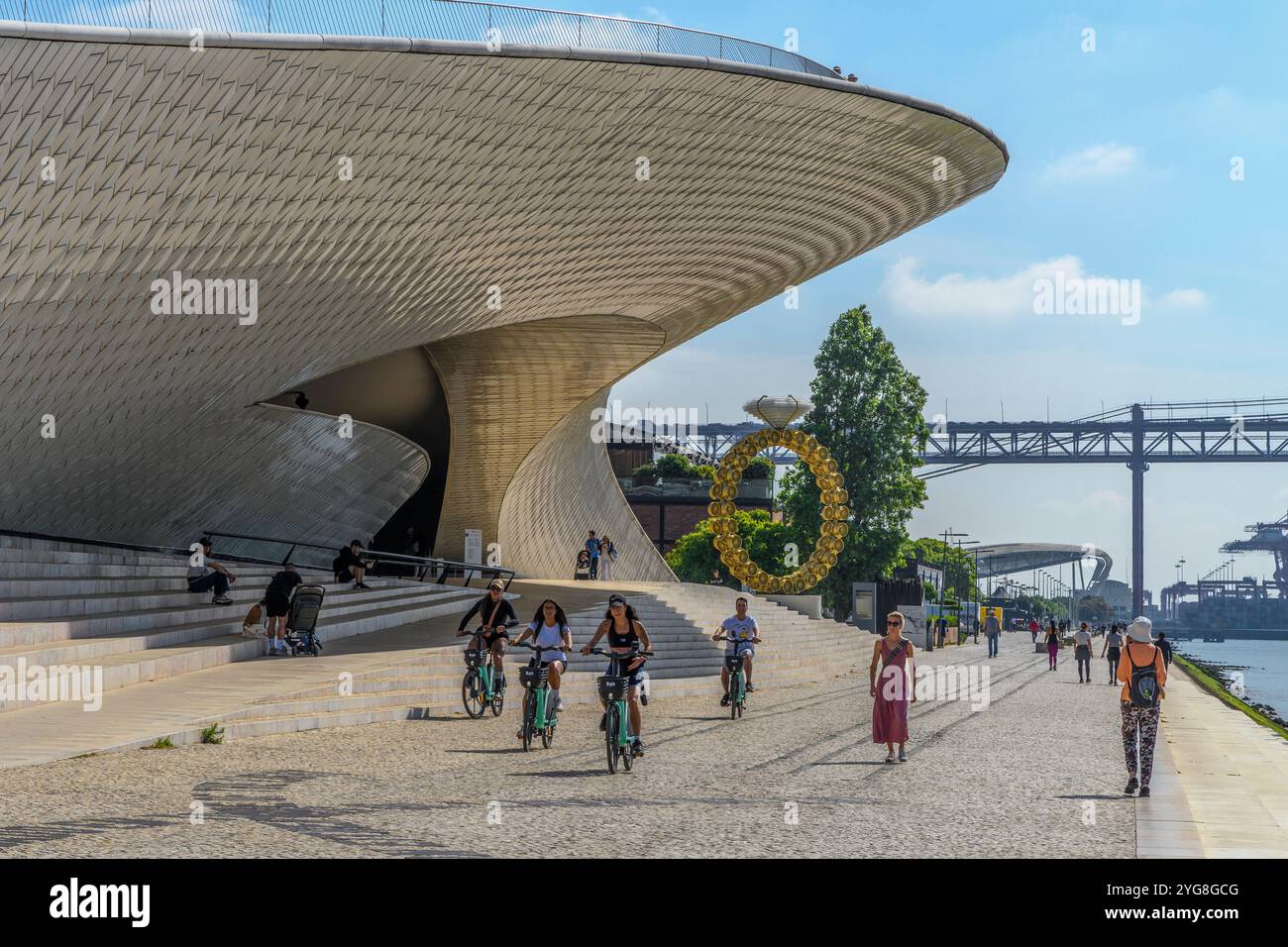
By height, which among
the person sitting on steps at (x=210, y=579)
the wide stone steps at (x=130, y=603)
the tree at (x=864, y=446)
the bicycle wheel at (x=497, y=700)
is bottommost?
the bicycle wheel at (x=497, y=700)

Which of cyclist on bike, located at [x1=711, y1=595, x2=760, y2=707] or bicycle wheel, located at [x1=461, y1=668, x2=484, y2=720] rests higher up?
cyclist on bike, located at [x1=711, y1=595, x2=760, y2=707]

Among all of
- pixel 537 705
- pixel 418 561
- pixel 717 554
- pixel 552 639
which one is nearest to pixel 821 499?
pixel 418 561

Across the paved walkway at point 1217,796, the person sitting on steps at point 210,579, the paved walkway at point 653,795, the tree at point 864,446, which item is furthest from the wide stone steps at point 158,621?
the tree at point 864,446

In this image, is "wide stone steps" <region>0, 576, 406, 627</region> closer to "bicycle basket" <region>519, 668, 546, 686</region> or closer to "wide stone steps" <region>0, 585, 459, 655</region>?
"wide stone steps" <region>0, 585, 459, 655</region>

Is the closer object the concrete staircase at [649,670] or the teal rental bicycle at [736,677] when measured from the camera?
the concrete staircase at [649,670]

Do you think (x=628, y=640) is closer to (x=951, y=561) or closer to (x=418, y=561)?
(x=418, y=561)

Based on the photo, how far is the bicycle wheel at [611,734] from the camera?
12008 mm

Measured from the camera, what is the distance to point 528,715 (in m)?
13.9

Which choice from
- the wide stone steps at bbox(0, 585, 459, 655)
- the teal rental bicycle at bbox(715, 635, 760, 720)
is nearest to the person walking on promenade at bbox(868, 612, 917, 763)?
the teal rental bicycle at bbox(715, 635, 760, 720)

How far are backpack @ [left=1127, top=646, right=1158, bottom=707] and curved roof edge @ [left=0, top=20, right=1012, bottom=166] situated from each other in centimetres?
1367

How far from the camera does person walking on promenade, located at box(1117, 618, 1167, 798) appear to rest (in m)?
11.7

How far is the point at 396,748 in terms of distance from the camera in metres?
13.7

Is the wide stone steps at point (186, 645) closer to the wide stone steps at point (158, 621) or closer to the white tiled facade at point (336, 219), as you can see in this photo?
the wide stone steps at point (158, 621)

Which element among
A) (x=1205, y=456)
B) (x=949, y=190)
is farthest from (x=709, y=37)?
(x=1205, y=456)
